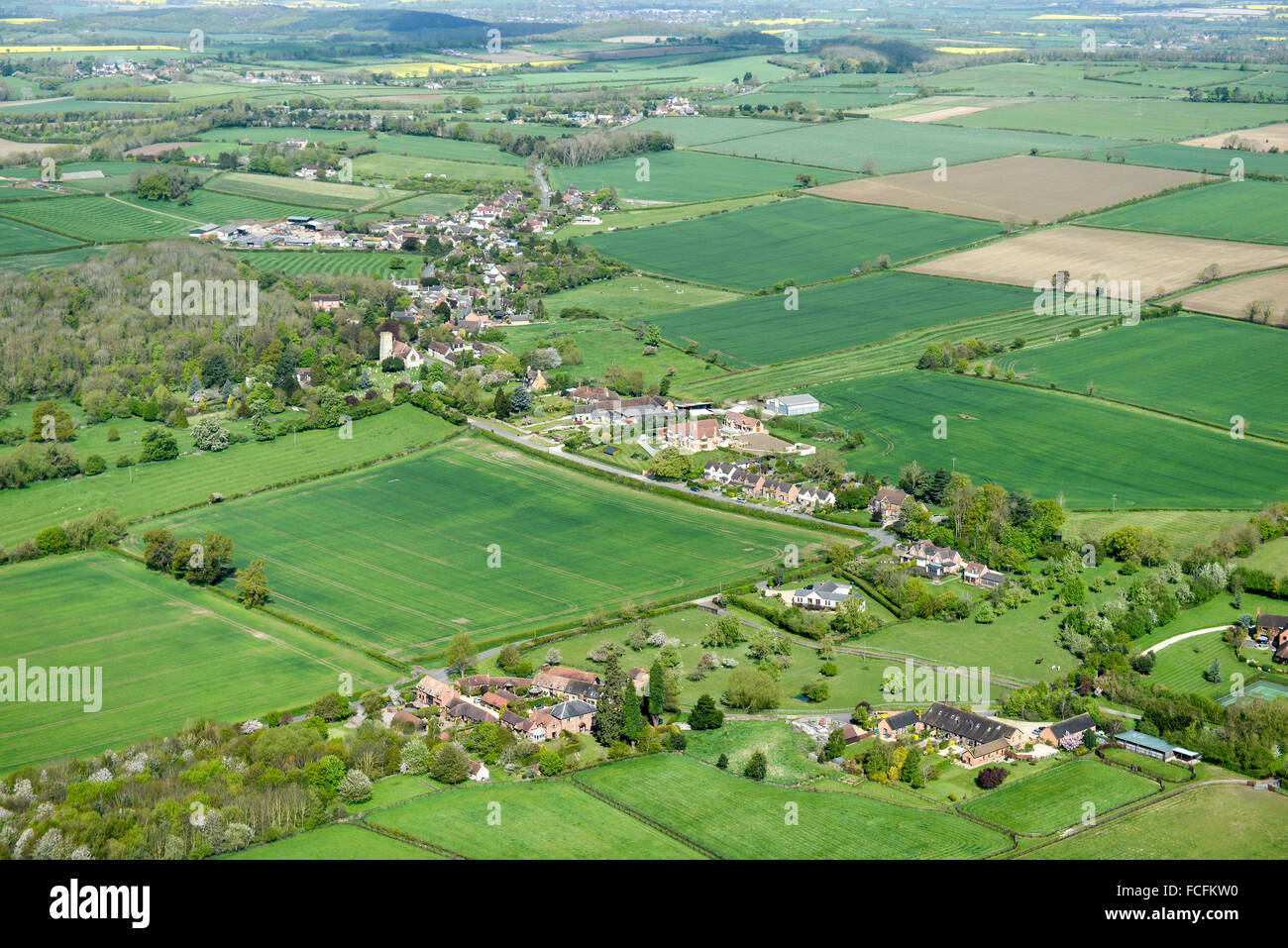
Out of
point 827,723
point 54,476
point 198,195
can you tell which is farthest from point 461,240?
point 827,723

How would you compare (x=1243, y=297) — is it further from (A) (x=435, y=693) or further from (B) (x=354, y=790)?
(B) (x=354, y=790)

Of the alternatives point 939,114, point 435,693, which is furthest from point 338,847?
point 939,114

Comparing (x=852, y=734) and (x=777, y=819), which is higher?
(x=852, y=734)

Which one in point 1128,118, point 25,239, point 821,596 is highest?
point 1128,118

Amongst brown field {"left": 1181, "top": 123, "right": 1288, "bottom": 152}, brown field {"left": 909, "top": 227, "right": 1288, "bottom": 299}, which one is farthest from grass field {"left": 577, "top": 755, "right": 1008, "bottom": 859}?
brown field {"left": 1181, "top": 123, "right": 1288, "bottom": 152}

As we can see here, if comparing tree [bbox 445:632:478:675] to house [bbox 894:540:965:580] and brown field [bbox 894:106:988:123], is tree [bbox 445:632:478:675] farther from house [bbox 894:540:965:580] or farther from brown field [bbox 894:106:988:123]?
brown field [bbox 894:106:988:123]

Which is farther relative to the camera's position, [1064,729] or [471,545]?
[471,545]

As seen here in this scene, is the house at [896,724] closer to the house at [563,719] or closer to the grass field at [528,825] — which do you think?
the house at [563,719]
